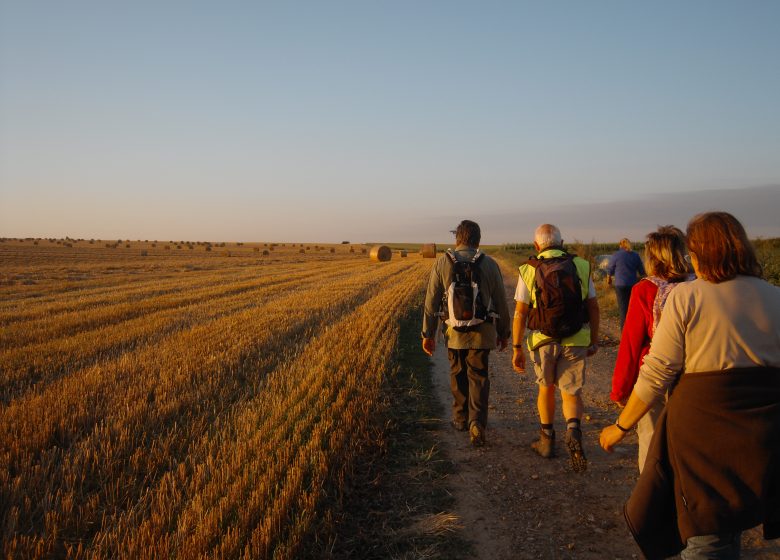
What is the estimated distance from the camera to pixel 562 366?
4926mm

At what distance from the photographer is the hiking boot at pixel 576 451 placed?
462cm

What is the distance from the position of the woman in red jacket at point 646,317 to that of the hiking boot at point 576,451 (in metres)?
1.25

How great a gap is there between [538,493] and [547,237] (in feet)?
7.64

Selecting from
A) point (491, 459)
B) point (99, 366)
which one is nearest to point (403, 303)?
point (99, 366)

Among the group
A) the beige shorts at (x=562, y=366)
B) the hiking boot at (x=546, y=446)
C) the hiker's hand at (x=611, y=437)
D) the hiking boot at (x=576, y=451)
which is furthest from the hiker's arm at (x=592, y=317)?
the hiker's hand at (x=611, y=437)

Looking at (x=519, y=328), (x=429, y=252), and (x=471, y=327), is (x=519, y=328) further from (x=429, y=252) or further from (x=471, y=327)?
(x=429, y=252)

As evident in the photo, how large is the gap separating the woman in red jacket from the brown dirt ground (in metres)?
0.71

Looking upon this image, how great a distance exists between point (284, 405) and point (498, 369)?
14.6 ft

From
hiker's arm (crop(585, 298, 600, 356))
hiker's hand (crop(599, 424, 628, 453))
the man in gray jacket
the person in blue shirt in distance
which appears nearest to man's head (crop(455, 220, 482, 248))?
the man in gray jacket

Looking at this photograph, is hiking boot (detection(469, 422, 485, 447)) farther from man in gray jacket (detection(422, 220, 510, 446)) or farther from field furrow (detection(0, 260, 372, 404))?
field furrow (detection(0, 260, 372, 404))

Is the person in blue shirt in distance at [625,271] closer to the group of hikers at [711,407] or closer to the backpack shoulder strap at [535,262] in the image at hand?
the backpack shoulder strap at [535,262]

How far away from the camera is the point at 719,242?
2.38 metres

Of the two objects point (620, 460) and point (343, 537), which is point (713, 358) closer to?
Result: point (343, 537)

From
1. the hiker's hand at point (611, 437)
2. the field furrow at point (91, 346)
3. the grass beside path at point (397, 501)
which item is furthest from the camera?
the field furrow at point (91, 346)
